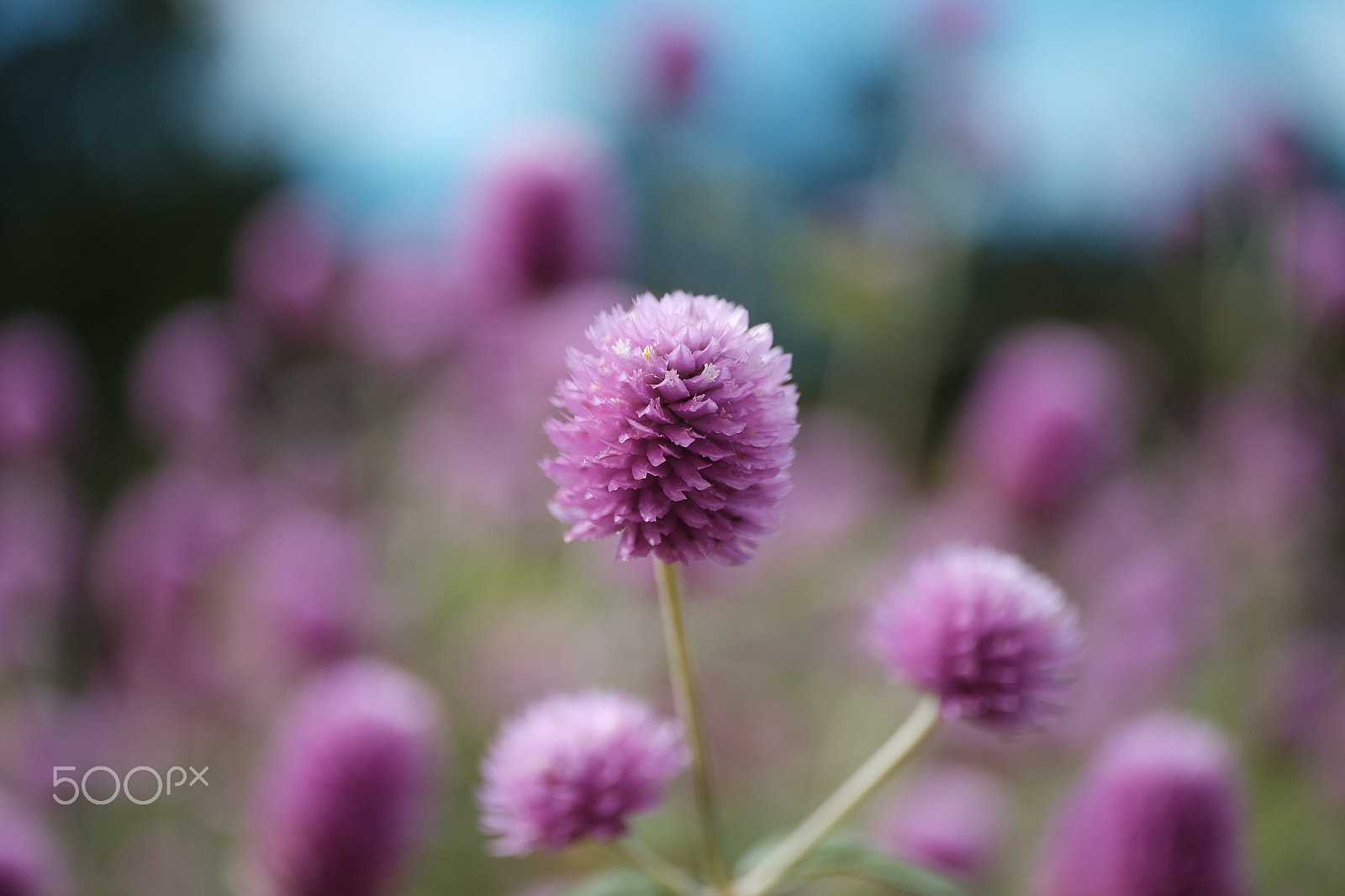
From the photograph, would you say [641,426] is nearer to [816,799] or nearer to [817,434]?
[816,799]

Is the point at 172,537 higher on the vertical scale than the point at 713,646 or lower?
higher

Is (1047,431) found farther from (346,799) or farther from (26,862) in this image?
(26,862)

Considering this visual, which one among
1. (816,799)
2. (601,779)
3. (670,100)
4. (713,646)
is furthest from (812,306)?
Answer: (601,779)

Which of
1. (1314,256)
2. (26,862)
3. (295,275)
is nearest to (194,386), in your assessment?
(295,275)

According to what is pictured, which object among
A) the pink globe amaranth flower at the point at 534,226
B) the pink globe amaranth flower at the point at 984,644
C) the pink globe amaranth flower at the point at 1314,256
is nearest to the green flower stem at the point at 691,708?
the pink globe amaranth flower at the point at 984,644

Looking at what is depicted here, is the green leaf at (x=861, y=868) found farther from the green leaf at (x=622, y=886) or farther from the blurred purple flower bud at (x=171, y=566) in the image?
the blurred purple flower bud at (x=171, y=566)

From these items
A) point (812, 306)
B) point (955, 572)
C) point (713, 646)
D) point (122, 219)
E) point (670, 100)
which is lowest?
point (955, 572)
